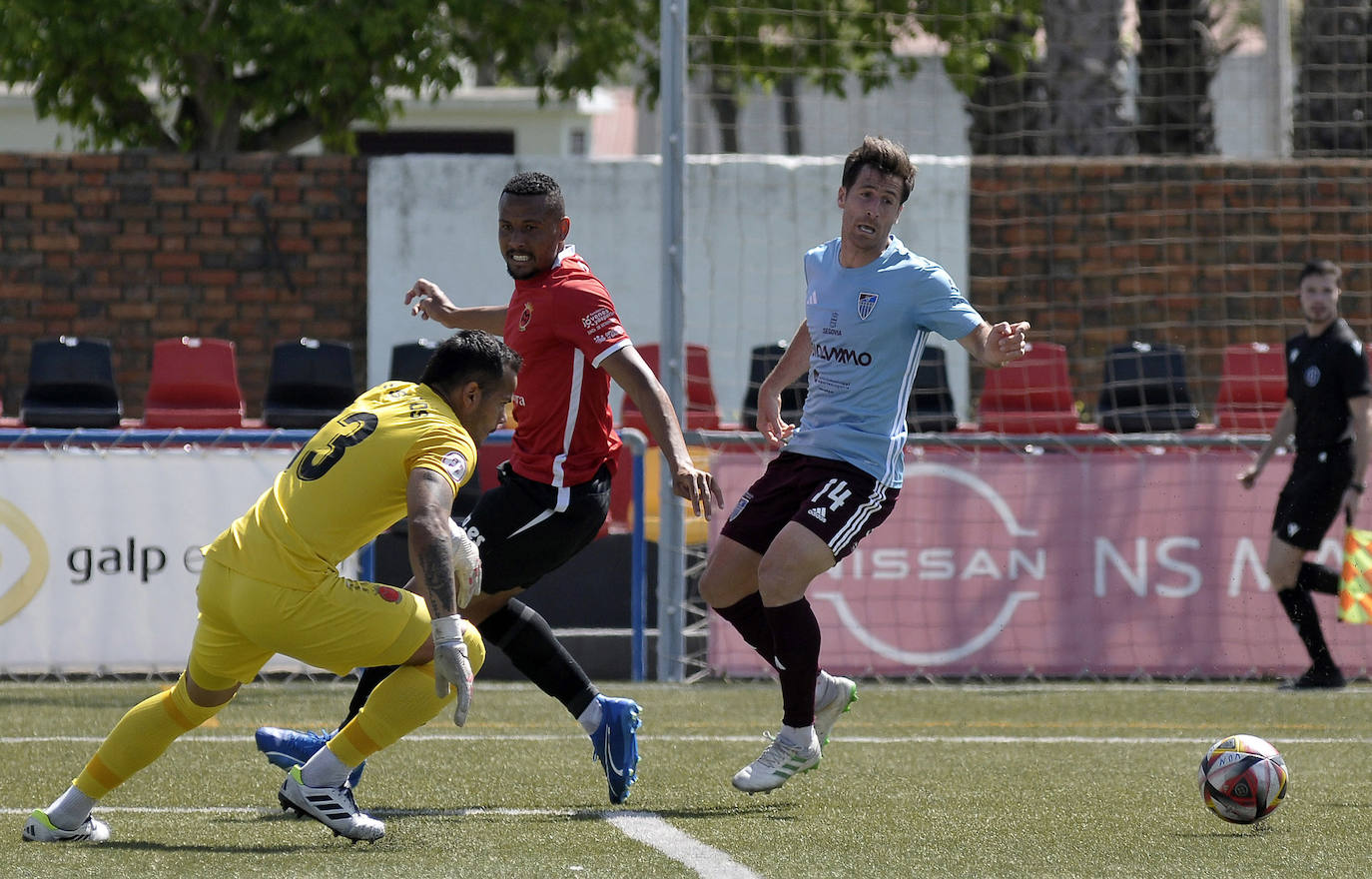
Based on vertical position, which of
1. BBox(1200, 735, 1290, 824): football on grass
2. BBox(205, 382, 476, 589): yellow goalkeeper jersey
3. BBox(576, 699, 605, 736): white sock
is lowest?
BBox(1200, 735, 1290, 824): football on grass

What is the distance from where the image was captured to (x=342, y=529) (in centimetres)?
491

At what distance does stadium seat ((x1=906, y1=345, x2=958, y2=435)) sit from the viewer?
37.7ft

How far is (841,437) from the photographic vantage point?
599 centimetres

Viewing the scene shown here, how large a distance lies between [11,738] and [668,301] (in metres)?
4.08

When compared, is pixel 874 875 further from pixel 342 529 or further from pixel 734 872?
pixel 342 529

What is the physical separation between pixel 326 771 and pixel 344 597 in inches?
19.6

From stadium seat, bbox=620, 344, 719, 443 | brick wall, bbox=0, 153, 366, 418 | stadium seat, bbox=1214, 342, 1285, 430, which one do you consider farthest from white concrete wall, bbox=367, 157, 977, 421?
stadium seat, bbox=1214, 342, 1285, 430

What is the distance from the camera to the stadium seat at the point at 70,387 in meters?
12.1

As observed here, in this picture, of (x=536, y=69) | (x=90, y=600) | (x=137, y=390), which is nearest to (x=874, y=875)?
(x=90, y=600)

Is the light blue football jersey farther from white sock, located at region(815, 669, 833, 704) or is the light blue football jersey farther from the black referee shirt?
the black referee shirt

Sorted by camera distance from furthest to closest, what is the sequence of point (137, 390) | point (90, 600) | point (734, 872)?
point (137, 390), point (90, 600), point (734, 872)

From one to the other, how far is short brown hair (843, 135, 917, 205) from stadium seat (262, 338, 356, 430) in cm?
695

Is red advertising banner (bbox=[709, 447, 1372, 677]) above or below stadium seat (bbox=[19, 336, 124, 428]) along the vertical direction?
below

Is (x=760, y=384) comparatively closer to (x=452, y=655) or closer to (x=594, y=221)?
(x=594, y=221)
